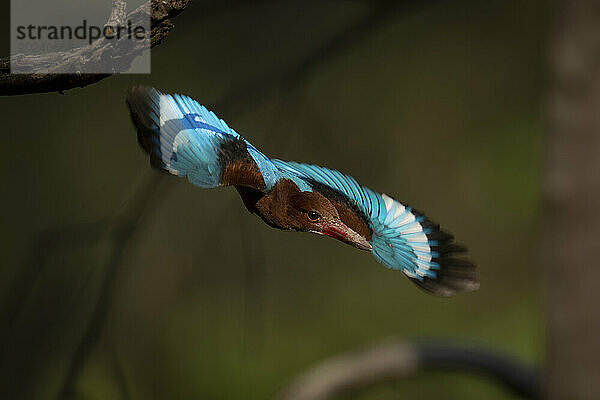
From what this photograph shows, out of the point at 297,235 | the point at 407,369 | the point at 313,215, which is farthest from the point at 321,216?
the point at 297,235

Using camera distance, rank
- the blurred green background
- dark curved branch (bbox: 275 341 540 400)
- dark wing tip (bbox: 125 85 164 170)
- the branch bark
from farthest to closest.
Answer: the blurred green background, dark curved branch (bbox: 275 341 540 400), the branch bark, dark wing tip (bbox: 125 85 164 170)

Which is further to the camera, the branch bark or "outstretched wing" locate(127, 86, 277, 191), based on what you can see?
the branch bark

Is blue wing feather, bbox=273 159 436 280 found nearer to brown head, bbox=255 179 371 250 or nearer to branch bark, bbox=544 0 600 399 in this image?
brown head, bbox=255 179 371 250

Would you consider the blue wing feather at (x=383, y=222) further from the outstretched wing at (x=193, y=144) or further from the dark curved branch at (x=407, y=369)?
the dark curved branch at (x=407, y=369)

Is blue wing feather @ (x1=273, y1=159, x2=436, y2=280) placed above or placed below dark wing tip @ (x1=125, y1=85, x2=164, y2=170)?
below

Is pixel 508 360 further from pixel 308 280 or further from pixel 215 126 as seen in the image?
pixel 215 126

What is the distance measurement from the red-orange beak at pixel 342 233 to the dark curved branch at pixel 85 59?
0.28 feet

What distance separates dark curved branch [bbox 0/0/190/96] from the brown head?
0.07 m

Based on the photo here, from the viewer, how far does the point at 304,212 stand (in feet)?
0.77

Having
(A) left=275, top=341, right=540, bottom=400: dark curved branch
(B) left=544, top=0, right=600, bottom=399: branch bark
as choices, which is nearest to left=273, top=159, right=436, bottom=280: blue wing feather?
(B) left=544, top=0, right=600, bottom=399: branch bark

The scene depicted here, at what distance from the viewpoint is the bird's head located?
23cm

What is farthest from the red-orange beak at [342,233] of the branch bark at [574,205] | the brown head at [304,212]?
the branch bark at [574,205]

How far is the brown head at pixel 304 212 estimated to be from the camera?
23 centimetres

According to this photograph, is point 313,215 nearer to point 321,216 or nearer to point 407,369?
point 321,216
